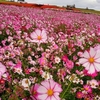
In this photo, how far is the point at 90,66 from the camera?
1121 millimetres

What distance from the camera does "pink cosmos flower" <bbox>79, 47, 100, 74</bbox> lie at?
1.10 meters

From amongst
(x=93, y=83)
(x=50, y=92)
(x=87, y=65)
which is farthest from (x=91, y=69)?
(x=93, y=83)

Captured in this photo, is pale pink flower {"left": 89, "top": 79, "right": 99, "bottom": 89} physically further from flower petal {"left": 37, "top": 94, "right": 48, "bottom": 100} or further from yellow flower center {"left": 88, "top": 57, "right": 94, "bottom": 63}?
flower petal {"left": 37, "top": 94, "right": 48, "bottom": 100}

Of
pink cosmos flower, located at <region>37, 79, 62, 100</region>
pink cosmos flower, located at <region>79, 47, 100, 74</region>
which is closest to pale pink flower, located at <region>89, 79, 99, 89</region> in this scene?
pink cosmos flower, located at <region>79, 47, 100, 74</region>

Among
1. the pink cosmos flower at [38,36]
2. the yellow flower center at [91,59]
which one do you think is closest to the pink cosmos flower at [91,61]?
the yellow flower center at [91,59]

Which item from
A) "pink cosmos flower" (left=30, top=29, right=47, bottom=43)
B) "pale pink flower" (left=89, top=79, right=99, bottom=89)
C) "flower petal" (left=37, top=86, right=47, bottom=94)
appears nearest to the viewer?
"flower petal" (left=37, top=86, right=47, bottom=94)

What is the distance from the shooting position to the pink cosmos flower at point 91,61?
1.10 meters

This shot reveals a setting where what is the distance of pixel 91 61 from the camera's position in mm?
1124

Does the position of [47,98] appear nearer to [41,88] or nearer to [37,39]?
[41,88]

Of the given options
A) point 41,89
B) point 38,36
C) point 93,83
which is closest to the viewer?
point 41,89

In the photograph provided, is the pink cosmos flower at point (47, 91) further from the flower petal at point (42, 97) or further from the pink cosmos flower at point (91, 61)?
A: the pink cosmos flower at point (91, 61)

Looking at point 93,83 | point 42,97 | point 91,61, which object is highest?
point 91,61

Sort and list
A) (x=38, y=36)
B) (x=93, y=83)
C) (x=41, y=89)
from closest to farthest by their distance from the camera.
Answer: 1. (x=41, y=89)
2. (x=38, y=36)
3. (x=93, y=83)

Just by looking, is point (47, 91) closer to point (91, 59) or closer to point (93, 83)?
point (91, 59)
